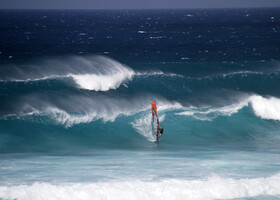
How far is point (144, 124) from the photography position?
22906mm

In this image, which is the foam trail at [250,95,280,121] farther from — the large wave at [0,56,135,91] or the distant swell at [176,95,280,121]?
the large wave at [0,56,135,91]

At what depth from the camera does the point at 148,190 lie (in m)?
13.2

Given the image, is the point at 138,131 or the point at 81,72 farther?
the point at 81,72

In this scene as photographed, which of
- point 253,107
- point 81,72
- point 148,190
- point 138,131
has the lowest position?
point 148,190

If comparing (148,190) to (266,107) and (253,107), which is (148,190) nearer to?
(253,107)

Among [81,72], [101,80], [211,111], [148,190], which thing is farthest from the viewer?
[81,72]

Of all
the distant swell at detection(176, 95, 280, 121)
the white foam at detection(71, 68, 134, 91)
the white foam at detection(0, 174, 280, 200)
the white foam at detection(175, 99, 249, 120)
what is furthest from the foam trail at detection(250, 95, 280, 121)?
the white foam at detection(0, 174, 280, 200)

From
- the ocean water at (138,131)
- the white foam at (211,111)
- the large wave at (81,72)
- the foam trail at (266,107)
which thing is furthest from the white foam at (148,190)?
the large wave at (81,72)

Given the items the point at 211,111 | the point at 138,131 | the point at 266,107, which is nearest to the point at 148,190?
the point at 138,131

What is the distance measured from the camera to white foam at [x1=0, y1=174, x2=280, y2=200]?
12.9m

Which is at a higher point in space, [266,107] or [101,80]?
[101,80]

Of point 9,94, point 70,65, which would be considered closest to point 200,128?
point 9,94

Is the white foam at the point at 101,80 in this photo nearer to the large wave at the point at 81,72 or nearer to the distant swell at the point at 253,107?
the large wave at the point at 81,72

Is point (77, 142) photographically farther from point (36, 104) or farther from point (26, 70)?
point (26, 70)
